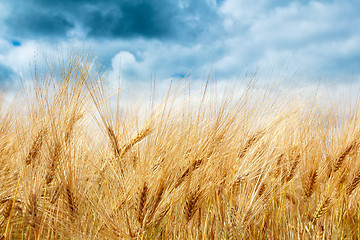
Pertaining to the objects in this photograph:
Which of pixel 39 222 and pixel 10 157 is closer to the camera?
pixel 39 222

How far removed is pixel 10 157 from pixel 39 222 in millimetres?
638

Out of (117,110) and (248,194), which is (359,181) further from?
(117,110)

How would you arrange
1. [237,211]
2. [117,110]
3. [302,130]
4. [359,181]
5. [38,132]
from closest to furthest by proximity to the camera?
[237,211] → [38,132] → [117,110] → [359,181] → [302,130]

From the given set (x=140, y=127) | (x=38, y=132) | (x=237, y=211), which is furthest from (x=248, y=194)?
(x=38, y=132)

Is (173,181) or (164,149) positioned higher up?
(164,149)

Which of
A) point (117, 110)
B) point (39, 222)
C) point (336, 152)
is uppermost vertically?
point (117, 110)

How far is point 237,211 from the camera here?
140cm

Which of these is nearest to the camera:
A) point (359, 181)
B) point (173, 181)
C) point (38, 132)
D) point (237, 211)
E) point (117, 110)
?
point (173, 181)

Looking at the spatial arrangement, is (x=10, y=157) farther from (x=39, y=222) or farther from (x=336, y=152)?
(x=336, y=152)

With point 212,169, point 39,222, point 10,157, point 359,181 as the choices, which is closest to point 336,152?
point 359,181

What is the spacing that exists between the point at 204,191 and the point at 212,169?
0.36ft

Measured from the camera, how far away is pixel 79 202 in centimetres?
134

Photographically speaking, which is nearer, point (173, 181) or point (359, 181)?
point (173, 181)

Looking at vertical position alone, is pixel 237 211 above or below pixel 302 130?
below
